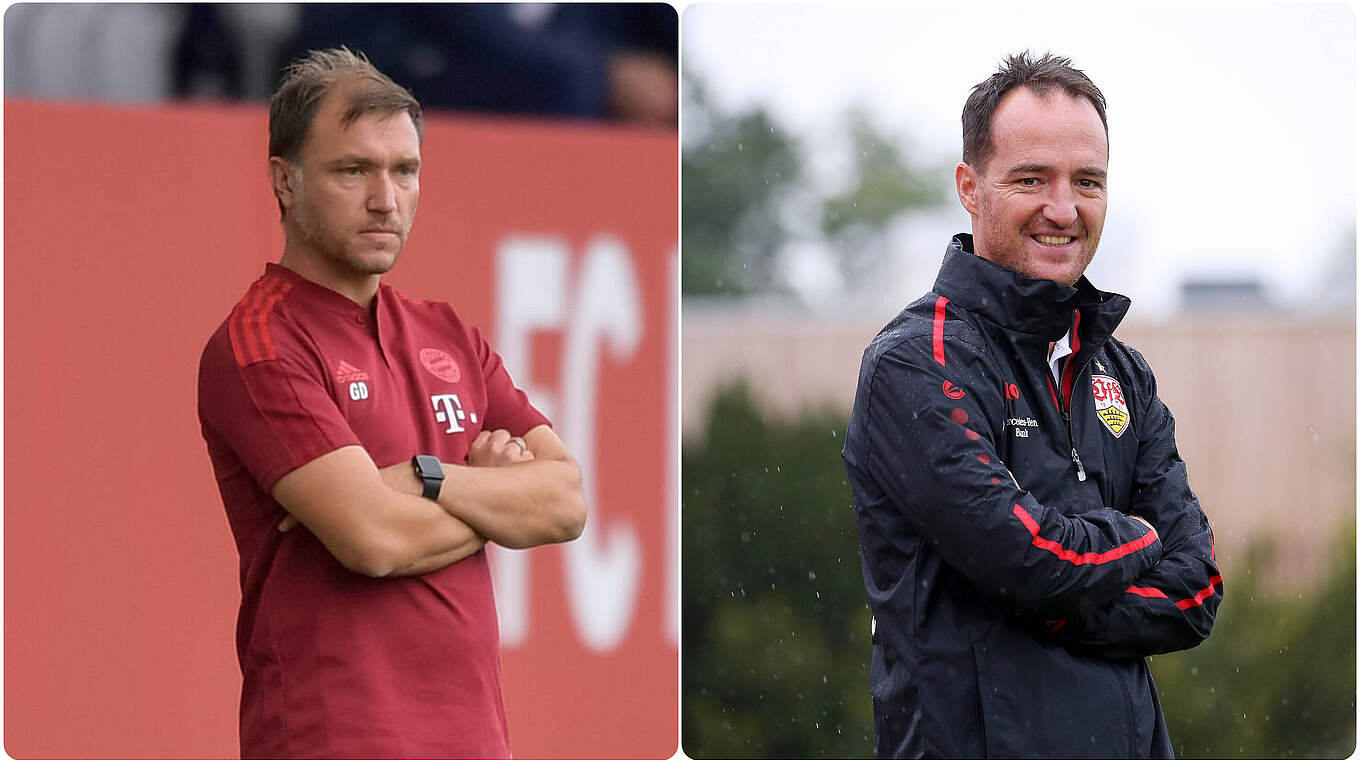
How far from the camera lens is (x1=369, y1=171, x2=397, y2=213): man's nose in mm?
2727

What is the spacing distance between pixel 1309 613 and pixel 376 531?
4.38 metres

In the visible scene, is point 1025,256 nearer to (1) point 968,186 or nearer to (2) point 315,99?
(1) point 968,186

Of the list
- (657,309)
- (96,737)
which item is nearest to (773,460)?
(657,309)

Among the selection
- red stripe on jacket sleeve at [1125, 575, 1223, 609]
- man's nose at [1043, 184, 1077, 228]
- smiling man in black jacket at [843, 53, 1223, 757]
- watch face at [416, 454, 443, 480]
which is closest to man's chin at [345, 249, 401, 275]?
watch face at [416, 454, 443, 480]

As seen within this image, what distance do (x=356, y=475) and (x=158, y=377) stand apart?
62.8 inches

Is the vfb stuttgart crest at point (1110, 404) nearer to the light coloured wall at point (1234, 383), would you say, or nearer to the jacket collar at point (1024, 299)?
the jacket collar at point (1024, 299)

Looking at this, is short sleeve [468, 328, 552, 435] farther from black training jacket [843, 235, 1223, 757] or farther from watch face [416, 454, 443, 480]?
black training jacket [843, 235, 1223, 757]

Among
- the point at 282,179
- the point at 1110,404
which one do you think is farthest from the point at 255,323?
the point at 1110,404

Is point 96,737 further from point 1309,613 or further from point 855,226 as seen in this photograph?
point 855,226

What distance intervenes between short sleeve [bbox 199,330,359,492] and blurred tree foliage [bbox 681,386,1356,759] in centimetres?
323

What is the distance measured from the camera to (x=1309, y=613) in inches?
224

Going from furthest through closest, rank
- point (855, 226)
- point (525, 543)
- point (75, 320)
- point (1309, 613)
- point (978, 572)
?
1. point (855, 226)
2. point (1309, 613)
3. point (75, 320)
4. point (525, 543)
5. point (978, 572)

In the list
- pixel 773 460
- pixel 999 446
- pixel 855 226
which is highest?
pixel 855 226

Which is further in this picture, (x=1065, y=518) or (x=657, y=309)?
(x=657, y=309)
